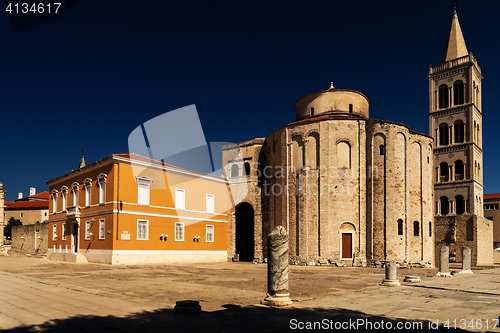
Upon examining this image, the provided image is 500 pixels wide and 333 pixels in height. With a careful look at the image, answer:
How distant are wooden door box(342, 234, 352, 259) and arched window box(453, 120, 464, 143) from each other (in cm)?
2612

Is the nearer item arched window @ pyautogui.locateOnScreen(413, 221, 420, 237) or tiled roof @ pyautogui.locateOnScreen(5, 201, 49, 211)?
arched window @ pyautogui.locateOnScreen(413, 221, 420, 237)

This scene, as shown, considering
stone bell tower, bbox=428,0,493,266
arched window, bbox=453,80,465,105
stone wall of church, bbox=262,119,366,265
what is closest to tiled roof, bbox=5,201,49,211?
stone wall of church, bbox=262,119,366,265

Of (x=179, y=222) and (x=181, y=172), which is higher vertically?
(x=181, y=172)

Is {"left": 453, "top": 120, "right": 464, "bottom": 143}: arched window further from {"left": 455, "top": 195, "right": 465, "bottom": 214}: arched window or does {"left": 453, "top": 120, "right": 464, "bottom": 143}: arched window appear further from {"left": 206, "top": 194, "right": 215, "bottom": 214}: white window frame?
{"left": 206, "top": 194, "right": 215, "bottom": 214}: white window frame

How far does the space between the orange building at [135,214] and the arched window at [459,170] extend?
2999cm

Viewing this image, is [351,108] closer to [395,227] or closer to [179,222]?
[395,227]

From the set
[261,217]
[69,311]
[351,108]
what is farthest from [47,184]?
[69,311]

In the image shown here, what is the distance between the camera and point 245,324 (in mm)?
6898

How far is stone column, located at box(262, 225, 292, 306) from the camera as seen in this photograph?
9070mm

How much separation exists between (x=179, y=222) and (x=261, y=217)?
321 inches

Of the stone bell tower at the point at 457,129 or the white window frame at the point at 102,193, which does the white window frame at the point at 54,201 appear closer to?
the white window frame at the point at 102,193

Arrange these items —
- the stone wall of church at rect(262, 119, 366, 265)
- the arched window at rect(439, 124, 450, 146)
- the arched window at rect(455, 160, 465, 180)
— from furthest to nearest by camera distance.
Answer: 1. the arched window at rect(439, 124, 450, 146)
2. the arched window at rect(455, 160, 465, 180)
3. the stone wall of church at rect(262, 119, 366, 265)

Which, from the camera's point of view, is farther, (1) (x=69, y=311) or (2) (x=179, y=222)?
(2) (x=179, y=222)

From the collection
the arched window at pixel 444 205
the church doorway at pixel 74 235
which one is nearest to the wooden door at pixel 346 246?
the church doorway at pixel 74 235
